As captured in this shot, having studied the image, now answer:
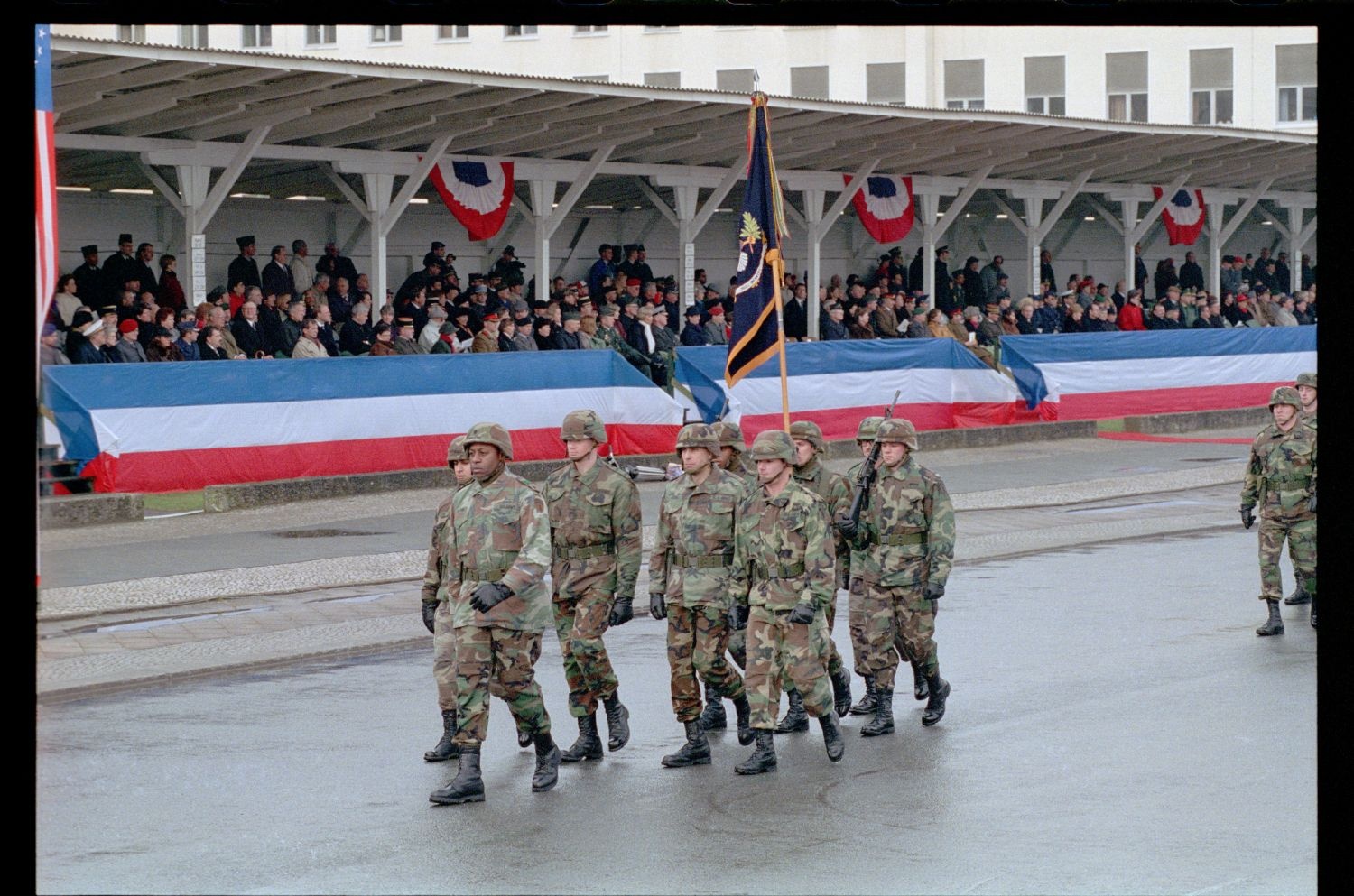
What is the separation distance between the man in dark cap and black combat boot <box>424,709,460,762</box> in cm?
1531

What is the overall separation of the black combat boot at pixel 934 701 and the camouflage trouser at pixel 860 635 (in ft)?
0.63

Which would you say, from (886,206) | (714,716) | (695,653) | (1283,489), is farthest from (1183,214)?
(695,653)

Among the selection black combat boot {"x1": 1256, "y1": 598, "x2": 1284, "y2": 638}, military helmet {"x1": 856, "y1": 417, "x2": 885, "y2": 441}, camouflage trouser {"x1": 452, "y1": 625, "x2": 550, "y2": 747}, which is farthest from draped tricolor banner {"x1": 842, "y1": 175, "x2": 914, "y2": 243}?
camouflage trouser {"x1": 452, "y1": 625, "x2": 550, "y2": 747}

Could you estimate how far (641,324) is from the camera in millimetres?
26062

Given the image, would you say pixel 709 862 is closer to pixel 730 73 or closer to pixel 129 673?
pixel 129 673

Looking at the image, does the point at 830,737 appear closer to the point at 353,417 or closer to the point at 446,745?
the point at 446,745

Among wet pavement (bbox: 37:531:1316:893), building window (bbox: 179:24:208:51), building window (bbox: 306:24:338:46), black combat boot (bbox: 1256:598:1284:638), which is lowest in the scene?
wet pavement (bbox: 37:531:1316:893)

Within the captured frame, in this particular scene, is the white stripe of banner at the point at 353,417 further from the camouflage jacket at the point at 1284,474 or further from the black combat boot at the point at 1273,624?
the black combat boot at the point at 1273,624

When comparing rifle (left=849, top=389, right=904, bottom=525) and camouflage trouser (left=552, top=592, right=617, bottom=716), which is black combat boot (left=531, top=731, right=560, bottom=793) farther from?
rifle (left=849, top=389, right=904, bottom=525)

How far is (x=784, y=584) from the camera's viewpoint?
1048cm

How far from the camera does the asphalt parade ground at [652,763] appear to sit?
319 inches

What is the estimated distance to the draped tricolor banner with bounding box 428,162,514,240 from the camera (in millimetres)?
25938

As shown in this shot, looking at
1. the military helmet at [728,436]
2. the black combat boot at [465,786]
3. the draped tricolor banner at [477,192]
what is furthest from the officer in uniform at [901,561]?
the draped tricolor banner at [477,192]

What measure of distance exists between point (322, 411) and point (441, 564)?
11.4m
